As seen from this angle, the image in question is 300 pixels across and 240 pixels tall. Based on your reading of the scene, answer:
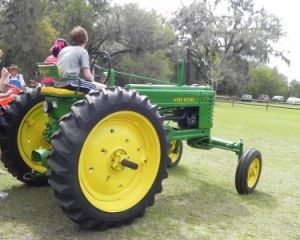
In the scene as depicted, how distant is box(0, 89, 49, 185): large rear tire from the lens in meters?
4.98

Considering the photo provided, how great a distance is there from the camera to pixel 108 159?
13.4ft

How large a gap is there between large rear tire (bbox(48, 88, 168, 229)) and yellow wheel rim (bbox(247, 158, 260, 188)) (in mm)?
1821

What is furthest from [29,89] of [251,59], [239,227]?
[251,59]

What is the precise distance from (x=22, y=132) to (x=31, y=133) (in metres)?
0.13

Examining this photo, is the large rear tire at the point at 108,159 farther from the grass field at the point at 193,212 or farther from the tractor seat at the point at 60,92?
the tractor seat at the point at 60,92

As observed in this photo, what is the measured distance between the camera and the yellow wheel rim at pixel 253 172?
224 inches

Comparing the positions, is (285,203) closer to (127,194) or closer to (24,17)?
(127,194)

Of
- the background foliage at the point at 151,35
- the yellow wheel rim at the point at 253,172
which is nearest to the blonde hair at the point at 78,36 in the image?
the yellow wheel rim at the point at 253,172

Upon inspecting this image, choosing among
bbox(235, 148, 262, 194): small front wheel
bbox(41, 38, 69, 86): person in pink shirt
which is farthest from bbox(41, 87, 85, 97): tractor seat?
bbox(235, 148, 262, 194): small front wheel

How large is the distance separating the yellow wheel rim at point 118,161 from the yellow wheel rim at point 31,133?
4.43 ft

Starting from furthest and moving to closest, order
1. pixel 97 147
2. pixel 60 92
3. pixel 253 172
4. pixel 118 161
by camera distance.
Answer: pixel 253 172, pixel 60 92, pixel 118 161, pixel 97 147

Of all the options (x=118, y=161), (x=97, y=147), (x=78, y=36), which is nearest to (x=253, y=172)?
(x=118, y=161)

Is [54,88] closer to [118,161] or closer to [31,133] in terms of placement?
[118,161]

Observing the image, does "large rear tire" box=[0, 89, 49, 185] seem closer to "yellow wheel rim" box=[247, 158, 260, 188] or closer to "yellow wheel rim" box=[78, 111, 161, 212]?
"yellow wheel rim" box=[78, 111, 161, 212]
